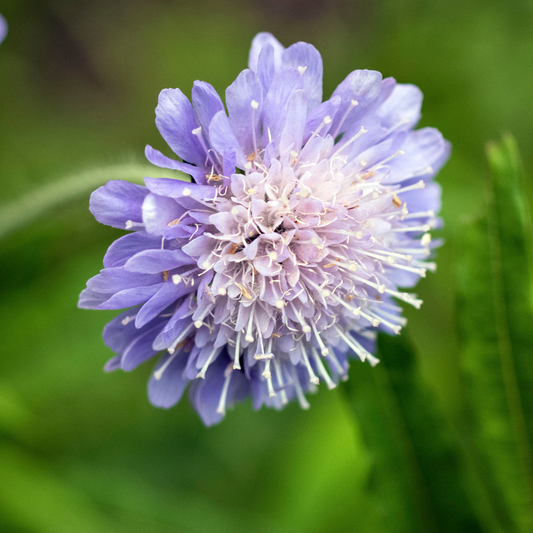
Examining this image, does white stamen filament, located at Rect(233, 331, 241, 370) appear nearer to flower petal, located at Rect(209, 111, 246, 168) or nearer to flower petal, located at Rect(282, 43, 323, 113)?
flower petal, located at Rect(209, 111, 246, 168)

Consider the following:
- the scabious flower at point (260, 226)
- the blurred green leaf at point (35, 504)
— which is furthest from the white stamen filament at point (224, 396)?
the blurred green leaf at point (35, 504)

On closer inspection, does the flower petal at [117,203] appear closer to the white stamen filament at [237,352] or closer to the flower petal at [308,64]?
the white stamen filament at [237,352]

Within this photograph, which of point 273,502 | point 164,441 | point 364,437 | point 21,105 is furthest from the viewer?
point 21,105

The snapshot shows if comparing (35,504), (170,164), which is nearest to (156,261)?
(170,164)

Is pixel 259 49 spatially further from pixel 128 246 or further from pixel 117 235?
pixel 117 235

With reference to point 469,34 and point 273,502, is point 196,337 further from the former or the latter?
point 469,34

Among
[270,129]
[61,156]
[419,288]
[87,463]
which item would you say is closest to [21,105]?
[61,156]

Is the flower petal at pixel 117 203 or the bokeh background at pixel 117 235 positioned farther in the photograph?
the bokeh background at pixel 117 235
